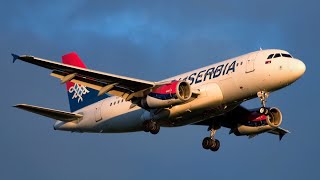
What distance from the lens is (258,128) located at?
2603 inches

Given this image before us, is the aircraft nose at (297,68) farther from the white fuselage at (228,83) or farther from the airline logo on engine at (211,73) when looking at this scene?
the airline logo on engine at (211,73)

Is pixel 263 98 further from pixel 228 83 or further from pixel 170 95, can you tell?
pixel 170 95

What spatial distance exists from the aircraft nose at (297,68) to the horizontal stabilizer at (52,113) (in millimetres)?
15504

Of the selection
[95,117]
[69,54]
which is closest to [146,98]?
[95,117]

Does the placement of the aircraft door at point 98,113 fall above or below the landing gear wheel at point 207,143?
above

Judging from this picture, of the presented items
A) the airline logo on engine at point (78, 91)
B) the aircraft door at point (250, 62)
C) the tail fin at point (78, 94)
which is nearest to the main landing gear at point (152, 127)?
the aircraft door at point (250, 62)

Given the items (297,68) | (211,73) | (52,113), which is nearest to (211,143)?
(211,73)

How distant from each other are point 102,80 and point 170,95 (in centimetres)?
444

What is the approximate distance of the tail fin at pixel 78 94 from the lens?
224 feet

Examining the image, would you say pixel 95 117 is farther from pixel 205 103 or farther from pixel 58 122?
pixel 205 103

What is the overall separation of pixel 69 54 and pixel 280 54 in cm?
1841

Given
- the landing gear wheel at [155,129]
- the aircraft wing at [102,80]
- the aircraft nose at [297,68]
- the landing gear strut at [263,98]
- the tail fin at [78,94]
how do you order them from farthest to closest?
the tail fin at [78,94], the landing gear wheel at [155,129], the landing gear strut at [263,98], the aircraft nose at [297,68], the aircraft wing at [102,80]

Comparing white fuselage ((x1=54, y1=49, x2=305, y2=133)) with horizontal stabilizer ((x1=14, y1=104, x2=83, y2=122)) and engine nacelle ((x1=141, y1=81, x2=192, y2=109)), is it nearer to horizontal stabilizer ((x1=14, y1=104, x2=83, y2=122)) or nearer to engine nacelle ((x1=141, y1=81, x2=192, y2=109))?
engine nacelle ((x1=141, y1=81, x2=192, y2=109))

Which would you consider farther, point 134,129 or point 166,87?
point 134,129
